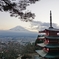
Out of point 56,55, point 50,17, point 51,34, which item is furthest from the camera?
point 50,17

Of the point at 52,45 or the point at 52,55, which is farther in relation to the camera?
the point at 52,45

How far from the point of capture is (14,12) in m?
5.82

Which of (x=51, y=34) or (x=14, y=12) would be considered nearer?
(x=14, y=12)

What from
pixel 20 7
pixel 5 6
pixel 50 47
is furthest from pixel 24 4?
pixel 50 47

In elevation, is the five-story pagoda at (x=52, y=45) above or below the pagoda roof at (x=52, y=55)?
above

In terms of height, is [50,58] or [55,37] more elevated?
[55,37]

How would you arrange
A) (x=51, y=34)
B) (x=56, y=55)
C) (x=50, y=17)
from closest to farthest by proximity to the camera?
(x=56, y=55) → (x=51, y=34) → (x=50, y=17)

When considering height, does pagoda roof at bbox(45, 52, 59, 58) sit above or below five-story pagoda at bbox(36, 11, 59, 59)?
below

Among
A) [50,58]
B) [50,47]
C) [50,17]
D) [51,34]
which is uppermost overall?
[50,17]

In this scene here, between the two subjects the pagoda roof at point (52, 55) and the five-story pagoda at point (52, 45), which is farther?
the five-story pagoda at point (52, 45)

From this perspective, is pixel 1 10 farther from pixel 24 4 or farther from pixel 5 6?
pixel 24 4

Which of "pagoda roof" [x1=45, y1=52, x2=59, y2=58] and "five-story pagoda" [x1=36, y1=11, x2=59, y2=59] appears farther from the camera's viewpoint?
"five-story pagoda" [x1=36, y1=11, x2=59, y2=59]

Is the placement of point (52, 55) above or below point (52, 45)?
below

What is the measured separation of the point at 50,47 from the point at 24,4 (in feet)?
24.5
